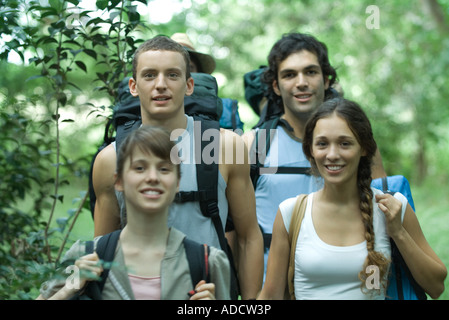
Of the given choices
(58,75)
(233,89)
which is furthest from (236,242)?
(233,89)

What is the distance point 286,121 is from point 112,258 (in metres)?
2.00

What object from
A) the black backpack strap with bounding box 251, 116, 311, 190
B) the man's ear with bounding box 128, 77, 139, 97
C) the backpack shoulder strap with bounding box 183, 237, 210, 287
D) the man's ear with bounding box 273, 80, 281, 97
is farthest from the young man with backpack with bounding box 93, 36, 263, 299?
the man's ear with bounding box 273, 80, 281, 97

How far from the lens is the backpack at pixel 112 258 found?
223 cm

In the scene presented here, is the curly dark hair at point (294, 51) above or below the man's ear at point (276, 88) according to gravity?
above

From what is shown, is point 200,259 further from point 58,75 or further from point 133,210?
point 58,75

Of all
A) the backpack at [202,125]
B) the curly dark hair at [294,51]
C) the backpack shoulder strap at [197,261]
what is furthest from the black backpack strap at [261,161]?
the backpack shoulder strap at [197,261]

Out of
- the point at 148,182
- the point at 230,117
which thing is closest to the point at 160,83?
the point at 148,182

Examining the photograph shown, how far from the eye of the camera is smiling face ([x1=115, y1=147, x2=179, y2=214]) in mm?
2283

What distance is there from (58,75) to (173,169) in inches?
75.8

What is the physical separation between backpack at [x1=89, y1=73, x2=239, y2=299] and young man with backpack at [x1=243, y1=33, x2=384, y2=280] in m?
0.61

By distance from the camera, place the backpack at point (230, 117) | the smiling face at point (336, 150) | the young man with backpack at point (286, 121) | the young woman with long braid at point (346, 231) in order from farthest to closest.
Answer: the backpack at point (230, 117), the young man with backpack at point (286, 121), the smiling face at point (336, 150), the young woman with long braid at point (346, 231)

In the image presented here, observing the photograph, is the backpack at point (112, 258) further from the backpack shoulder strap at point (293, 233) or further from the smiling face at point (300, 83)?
the smiling face at point (300, 83)

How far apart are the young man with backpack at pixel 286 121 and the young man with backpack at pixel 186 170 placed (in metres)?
Answer: 0.53

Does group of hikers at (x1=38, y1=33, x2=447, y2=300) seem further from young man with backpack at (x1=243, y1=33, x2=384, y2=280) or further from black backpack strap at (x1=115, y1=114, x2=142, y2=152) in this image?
young man with backpack at (x1=243, y1=33, x2=384, y2=280)
